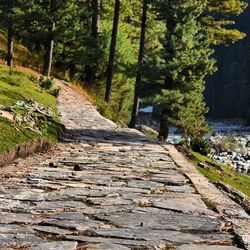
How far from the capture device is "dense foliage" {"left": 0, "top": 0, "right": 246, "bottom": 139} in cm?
1518

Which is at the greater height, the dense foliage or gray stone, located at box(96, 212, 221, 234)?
the dense foliage

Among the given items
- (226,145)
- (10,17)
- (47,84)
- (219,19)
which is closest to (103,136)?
(47,84)

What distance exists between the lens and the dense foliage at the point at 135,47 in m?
15.2

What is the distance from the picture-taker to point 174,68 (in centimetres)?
1474

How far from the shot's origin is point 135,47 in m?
29.7

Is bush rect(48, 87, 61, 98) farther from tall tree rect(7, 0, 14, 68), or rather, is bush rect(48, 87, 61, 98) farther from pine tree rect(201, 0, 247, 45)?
pine tree rect(201, 0, 247, 45)

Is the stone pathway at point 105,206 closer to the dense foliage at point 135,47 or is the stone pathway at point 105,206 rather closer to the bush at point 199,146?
the bush at point 199,146

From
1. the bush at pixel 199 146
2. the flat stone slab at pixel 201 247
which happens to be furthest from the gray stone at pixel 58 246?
the bush at pixel 199 146

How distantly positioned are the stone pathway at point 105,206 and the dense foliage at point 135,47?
7596 millimetres

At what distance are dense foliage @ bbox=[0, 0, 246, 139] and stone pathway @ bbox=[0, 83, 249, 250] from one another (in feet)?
24.9

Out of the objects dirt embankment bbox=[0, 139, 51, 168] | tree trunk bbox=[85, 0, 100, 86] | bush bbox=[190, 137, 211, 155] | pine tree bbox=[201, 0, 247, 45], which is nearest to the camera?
dirt embankment bbox=[0, 139, 51, 168]

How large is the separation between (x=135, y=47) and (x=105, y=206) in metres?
25.9

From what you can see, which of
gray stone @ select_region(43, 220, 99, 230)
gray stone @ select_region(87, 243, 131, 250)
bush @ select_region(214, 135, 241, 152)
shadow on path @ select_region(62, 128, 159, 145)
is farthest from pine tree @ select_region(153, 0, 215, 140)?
gray stone @ select_region(87, 243, 131, 250)

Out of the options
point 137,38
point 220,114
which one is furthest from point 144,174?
point 220,114
